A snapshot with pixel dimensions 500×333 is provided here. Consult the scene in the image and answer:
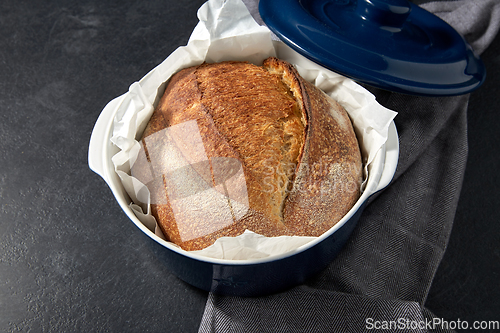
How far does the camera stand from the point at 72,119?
1.29m

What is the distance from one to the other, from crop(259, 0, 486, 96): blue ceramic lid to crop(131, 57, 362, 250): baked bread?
9 centimetres

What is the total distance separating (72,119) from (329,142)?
813mm

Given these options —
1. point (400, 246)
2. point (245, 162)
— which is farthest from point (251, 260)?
point (400, 246)

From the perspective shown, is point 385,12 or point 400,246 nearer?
point 385,12

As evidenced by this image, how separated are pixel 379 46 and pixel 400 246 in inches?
19.8

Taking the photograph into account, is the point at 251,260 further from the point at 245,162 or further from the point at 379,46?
the point at 379,46

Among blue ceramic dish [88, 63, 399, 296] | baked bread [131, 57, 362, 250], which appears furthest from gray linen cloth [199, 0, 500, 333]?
baked bread [131, 57, 362, 250]

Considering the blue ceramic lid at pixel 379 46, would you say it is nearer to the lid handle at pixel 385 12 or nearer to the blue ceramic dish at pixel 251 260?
the lid handle at pixel 385 12

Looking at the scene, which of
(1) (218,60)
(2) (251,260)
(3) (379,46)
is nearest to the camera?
(2) (251,260)

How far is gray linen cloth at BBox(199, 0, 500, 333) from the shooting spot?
952mm

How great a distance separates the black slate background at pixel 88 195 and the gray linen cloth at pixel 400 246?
104 mm

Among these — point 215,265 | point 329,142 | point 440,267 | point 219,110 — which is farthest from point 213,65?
point 440,267

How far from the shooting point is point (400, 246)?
109cm

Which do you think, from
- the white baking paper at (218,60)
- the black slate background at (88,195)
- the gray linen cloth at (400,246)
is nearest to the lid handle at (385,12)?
the white baking paper at (218,60)
